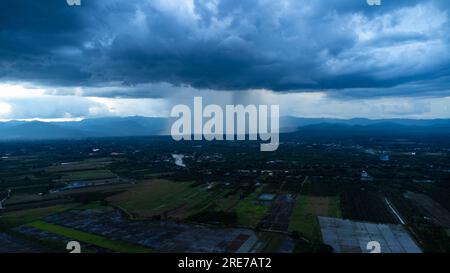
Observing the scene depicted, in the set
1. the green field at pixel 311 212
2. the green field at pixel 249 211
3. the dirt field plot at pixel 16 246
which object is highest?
the green field at pixel 311 212

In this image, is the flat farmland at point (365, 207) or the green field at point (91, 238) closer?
the green field at point (91, 238)

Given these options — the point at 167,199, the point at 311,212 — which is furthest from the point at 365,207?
the point at 167,199

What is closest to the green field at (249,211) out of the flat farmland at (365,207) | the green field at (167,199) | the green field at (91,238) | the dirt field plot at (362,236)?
the green field at (167,199)

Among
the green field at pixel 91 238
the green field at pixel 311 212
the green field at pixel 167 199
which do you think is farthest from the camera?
the green field at pixel 167 199

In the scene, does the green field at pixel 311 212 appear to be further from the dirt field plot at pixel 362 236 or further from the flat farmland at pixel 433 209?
the flat farmland at pixel 433 209

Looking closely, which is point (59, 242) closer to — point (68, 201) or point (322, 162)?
point (68, 201)

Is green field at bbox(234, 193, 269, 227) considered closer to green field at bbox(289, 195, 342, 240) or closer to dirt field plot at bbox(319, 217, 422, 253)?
green field at bbox(289, 195, 342, 240)
